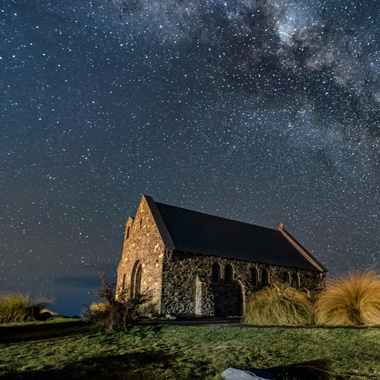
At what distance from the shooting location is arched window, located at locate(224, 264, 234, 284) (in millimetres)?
21734

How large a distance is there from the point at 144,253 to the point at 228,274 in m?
6.37

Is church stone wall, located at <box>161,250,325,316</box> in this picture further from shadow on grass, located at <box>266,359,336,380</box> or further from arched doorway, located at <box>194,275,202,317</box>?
shadow on grass, located at <box>266,359,336,380</box>

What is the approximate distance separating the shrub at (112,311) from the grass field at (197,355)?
693 millimetres

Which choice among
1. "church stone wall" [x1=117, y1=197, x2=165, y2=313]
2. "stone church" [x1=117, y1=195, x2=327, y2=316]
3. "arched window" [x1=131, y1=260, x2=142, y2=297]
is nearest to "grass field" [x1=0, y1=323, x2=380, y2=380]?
"stone church" [x1=117, y1=195, x2=327, y2=316]

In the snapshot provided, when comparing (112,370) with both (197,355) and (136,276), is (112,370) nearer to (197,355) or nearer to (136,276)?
(197,355)

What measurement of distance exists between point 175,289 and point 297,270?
42.4ft

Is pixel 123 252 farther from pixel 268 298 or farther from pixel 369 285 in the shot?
pixel 369 285

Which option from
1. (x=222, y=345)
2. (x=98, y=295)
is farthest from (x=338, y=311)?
(x=98, y=295)

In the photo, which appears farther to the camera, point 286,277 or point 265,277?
point 286,277

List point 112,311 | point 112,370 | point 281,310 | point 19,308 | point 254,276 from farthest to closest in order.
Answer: point 254,276, point 19,308, point 281,310, point 112,311, point 112,370

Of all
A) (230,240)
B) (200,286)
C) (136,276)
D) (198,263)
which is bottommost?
(200,286)

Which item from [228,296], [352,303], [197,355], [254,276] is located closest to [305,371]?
[197,355]

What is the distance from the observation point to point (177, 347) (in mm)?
6254

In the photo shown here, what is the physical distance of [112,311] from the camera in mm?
8617
